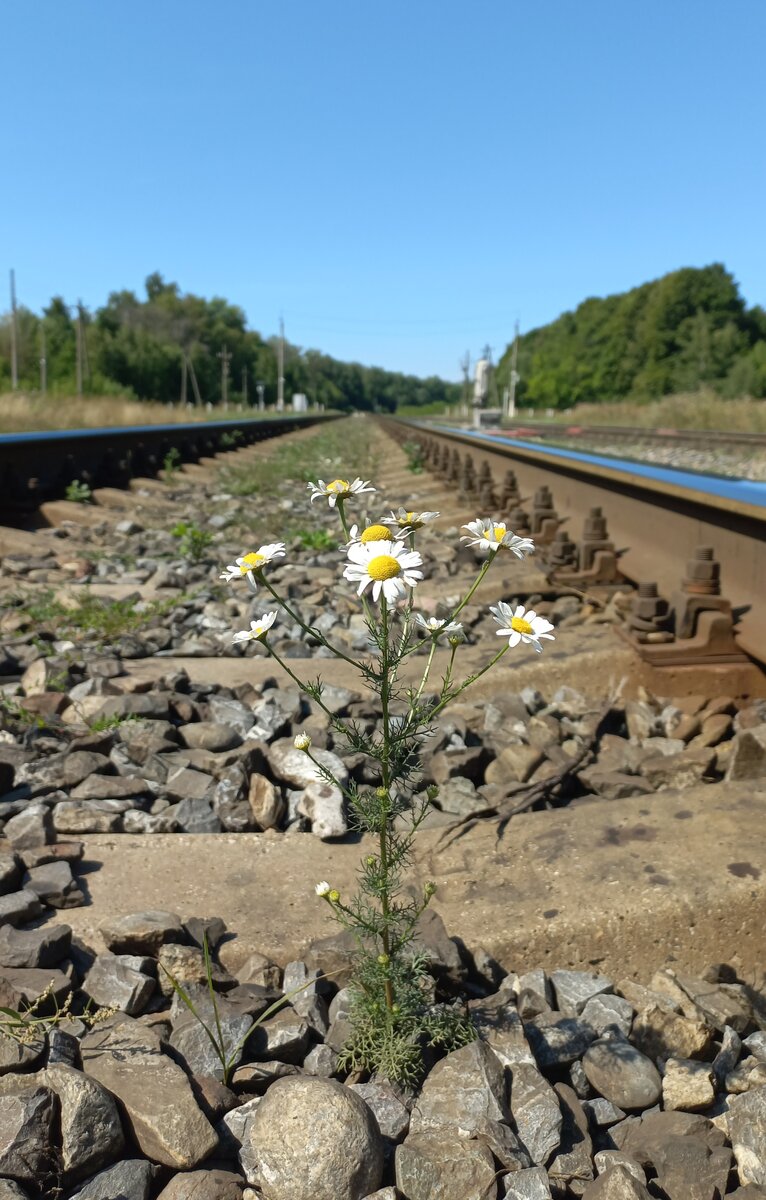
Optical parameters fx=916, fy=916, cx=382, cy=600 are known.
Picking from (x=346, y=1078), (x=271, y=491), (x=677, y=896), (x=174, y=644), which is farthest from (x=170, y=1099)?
(x=271, y=491)

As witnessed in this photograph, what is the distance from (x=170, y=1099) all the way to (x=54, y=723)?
6.20 feet

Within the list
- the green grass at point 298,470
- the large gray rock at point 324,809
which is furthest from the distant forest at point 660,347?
the large gray rock at point 324,809

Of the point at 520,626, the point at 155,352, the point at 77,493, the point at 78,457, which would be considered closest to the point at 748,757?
the point at 520,626

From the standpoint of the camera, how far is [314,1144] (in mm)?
1408

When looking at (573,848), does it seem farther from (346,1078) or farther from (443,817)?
(346,1078)

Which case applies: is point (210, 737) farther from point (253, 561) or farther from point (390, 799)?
point (253, 561)

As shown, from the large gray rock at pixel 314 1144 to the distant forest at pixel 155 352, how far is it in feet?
113

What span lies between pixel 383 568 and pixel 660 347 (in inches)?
3543

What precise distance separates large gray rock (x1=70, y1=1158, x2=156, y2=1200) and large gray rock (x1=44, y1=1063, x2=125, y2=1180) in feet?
0.08

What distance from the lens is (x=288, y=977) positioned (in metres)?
1.93

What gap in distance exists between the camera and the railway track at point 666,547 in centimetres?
341

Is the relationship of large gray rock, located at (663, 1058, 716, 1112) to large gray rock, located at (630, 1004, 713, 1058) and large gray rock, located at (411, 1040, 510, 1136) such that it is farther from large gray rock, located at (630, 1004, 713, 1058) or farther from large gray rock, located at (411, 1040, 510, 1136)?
large gray rock, located at (411, 1040, 510, 1136)

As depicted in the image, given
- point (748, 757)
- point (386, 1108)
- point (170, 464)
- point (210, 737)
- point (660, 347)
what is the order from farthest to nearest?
1. point (660, 347)
2. point (170, 464)
3. point (210, 737)
4. point (748, 757)
5. point (386, 1108)

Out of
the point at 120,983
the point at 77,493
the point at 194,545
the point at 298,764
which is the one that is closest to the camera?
the point at 120,983
